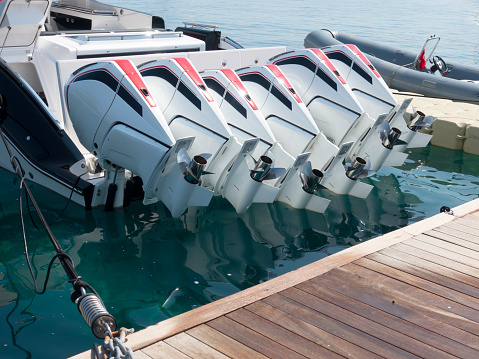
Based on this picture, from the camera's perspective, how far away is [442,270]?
3.59m

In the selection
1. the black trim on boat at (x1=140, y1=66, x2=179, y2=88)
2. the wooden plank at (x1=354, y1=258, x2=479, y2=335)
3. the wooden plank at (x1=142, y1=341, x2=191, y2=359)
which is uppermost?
the black trim on boat at (x1=140, y1=66, x2=179, y2=88)

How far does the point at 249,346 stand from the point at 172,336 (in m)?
0.35

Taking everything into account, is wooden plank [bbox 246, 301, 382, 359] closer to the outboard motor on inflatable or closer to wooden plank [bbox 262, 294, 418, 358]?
wooden plank [bbox 262, 294, 418, 358]

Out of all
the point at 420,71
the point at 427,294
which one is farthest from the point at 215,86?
the point at 420,71

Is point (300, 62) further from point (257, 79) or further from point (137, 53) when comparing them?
point (137, 53)

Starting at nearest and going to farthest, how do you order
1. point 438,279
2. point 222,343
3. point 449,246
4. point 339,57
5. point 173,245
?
point 222,343
point 438,279
point 449,246
point 173,245
point 339,57

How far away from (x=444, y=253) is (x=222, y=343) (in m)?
1.73

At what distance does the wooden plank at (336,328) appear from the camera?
9.14 ft

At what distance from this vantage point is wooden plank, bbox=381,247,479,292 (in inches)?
133

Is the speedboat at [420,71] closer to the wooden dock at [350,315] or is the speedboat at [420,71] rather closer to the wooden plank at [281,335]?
the wooden dock at [350,315]

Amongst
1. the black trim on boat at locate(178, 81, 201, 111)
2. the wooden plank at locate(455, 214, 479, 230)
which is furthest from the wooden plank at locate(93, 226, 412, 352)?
the black trim on boat at locate(178, 81, 201, 111)

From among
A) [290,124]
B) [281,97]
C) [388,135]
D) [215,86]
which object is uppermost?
[215,86]

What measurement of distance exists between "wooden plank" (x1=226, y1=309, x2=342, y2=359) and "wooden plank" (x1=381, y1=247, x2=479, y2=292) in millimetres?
1059

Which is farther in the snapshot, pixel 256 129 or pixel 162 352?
pixel 256 129
